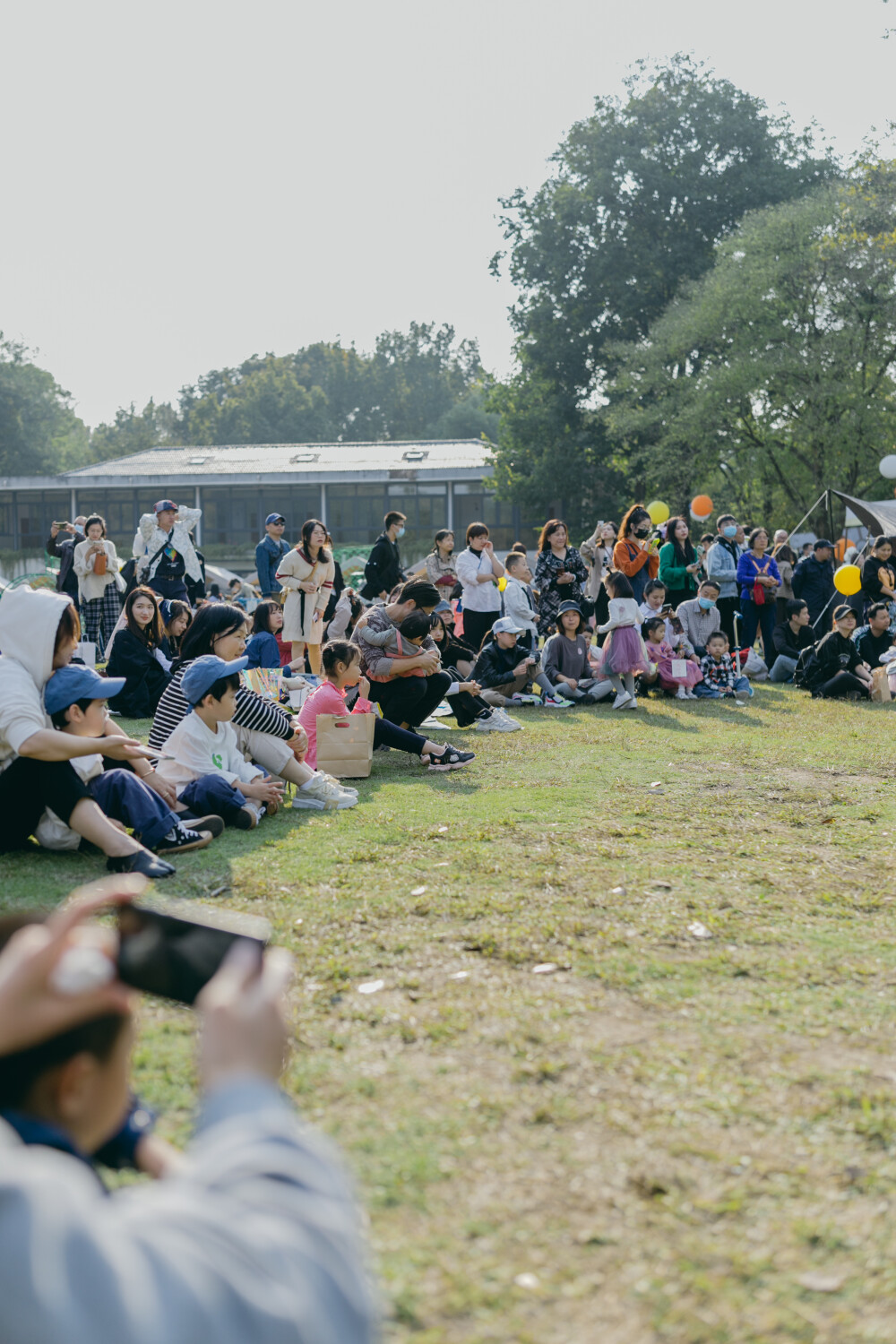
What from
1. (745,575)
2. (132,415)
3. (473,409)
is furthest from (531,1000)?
(132,415)

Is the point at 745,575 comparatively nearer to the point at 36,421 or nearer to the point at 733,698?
the point at 733,698

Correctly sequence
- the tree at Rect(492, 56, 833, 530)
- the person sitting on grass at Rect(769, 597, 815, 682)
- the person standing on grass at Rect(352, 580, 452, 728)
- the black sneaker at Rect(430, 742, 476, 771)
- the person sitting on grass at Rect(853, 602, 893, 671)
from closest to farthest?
the black sneaker at Rect(430, 742, 476, 771)
the person standing on grass at Rect(352, 580, 452, 728)
the person sitting on grass at Rect(853, 602, 893, 671)
the person sitting on grass at Rect(769, 597, 815, 682)
the tree at Rect(492, 56, 833, 530)

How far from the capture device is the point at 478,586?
13078 mm

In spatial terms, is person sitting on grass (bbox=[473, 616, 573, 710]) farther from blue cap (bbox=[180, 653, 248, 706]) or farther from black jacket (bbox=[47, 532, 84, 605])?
blue cap (bbox=[180, 653, 248, 706])

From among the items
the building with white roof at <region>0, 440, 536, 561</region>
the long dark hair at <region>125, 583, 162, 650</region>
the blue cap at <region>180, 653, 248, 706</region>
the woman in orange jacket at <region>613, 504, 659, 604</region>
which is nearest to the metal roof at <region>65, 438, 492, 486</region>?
the building with white roof at <region>0, 440, 536, 561</region>

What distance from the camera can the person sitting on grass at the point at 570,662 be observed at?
12625 mm

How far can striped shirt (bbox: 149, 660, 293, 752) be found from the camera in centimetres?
661

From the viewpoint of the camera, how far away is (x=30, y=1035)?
1231mm

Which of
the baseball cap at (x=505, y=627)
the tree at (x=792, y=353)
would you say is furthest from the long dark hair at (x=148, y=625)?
the tree at (x=792, y=353)

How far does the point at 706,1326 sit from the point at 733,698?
11.3 metres

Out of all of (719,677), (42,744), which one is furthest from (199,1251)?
→ (719,677)

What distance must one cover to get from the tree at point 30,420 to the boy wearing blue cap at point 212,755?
7797 centimetres

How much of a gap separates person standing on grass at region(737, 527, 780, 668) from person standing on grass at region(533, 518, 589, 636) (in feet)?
7.83

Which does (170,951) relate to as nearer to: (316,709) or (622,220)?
(316,709)
